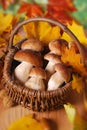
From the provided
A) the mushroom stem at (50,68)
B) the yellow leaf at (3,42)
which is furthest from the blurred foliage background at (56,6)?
the mushroom stem at (50,68)

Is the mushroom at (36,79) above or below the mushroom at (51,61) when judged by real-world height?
below

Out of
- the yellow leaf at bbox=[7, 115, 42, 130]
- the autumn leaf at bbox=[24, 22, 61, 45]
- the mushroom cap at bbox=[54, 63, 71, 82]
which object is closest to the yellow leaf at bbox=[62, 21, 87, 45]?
the autumn leaf at bbox=[24, 22, 61, 45]

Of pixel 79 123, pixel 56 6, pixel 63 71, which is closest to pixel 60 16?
pixel 56 6

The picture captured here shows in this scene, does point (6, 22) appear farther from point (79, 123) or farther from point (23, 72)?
point (79, 123)

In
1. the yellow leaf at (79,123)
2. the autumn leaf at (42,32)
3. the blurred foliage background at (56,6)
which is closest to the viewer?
the yellow leaf at (79,123)

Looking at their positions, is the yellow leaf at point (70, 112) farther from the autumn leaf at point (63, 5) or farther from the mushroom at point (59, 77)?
the autumn leaf at point (63, 5)

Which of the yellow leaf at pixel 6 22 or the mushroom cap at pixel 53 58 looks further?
the yellow leaf at pixel 6 22

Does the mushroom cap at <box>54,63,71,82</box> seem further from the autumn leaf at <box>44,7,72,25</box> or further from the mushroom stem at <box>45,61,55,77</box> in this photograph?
the autumn leaf at <box>44,7,72,25</box>
